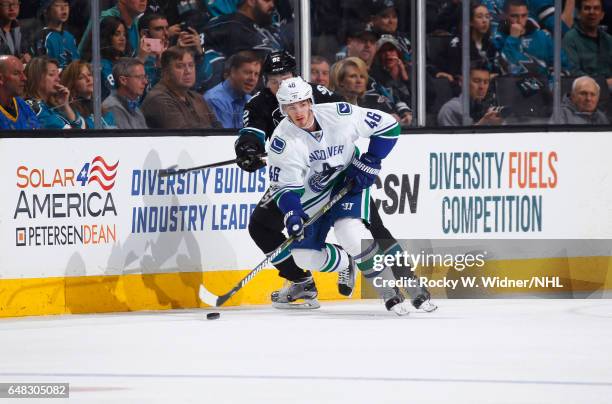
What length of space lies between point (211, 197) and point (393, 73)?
5.36ft

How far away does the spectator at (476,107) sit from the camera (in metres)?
7.96

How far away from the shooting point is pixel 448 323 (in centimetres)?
615

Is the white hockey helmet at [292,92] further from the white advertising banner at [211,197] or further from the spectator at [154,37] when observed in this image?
the spectator at [154,37]

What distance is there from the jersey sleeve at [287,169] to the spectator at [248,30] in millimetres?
1385

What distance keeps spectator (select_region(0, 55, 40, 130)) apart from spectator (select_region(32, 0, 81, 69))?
0.22 meters

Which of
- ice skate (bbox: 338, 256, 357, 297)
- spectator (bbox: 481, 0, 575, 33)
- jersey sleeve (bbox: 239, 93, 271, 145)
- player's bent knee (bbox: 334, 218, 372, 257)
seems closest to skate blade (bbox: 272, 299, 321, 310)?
ice skate (bbox: 338, 256, 357, 297)

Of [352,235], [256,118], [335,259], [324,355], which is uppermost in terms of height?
[256,118]

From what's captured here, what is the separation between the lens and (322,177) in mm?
6586

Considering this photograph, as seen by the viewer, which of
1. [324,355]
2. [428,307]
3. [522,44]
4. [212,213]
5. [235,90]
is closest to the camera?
[324,355]

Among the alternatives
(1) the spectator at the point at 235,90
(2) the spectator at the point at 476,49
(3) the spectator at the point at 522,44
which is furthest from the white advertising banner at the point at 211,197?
(3) the spectator at the point at 522,44

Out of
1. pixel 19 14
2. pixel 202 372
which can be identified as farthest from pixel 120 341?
pixel 19 14

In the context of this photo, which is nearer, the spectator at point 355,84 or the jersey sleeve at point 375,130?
the jersey sleeve at point 375,130

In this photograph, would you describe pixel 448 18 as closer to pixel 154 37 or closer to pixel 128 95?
pixel 154 37

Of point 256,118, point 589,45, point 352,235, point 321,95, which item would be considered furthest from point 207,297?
point 589,45
